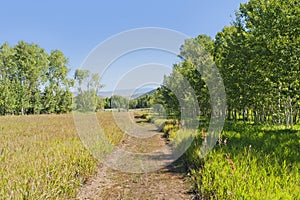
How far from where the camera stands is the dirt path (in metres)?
6.24

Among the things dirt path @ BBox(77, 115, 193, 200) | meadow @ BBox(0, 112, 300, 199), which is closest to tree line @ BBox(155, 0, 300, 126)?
meadow @ BBox(0, 112, 300, 199)

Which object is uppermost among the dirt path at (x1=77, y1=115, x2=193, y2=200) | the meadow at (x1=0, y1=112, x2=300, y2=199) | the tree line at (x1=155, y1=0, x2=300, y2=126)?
the tree line at (x1=155, y1=0, x2=300, y2=126)

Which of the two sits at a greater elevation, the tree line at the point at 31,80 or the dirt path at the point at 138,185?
the tree line at the point at 31,80

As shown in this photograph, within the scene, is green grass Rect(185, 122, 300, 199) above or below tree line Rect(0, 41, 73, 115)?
below

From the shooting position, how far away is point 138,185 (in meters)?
7.02

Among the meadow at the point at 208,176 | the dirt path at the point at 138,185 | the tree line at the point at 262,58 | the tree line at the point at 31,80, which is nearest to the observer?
the meadow at the point at 208,176

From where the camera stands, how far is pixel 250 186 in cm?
471

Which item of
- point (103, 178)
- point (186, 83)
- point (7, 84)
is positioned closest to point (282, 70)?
point (103, 178)

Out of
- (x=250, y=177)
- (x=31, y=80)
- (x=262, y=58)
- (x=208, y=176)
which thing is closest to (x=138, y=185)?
(x=208, y=176)

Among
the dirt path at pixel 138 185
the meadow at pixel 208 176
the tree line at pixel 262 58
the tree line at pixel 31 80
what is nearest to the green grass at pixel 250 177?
the meadow at pixel 208 176

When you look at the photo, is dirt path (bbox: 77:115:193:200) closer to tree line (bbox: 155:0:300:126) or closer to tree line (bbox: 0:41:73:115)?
tree line (bbox: 155:0:300:126)

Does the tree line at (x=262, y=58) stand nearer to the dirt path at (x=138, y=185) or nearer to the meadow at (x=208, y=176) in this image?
the meadow at (x=208, y=176)

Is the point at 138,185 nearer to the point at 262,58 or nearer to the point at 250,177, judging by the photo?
the point at 250,177

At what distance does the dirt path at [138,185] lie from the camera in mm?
6238
